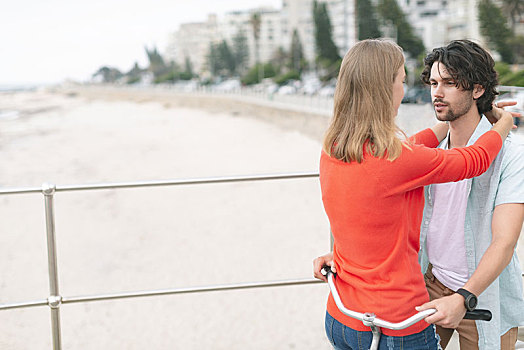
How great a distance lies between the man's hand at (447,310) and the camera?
124cm

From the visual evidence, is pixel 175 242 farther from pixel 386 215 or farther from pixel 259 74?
pixel 259 74

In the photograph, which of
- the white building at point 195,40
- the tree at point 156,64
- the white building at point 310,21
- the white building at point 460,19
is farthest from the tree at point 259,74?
the white building at point 195,40

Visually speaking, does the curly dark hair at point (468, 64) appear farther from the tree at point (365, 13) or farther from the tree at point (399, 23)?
the tree at point (399, 23)

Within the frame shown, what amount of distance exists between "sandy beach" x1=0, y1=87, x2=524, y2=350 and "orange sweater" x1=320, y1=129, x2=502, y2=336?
1454 millimetres

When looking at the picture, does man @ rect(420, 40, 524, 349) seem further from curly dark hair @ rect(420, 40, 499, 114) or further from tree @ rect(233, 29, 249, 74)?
tree @ rect(233, 29, 249, 74)

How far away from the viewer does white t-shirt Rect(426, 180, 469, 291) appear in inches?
57.6

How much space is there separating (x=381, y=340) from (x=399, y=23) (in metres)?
44.2

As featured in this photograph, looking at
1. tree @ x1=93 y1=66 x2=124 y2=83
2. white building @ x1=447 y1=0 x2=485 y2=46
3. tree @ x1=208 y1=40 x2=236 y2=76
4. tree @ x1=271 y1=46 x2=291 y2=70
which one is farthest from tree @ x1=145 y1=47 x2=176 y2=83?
white building @ x1=447 y1=0 x2=485 y2=46

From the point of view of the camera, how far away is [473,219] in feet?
4.73

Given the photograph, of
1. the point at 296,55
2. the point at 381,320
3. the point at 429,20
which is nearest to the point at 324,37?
the point at 429,20

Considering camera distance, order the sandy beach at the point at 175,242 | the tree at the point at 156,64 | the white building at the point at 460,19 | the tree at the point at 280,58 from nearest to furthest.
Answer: the sandy beach at the point at 175,242 → the white building at the point at 460,19 → the tree at the point at 280,58 → the tree at the point at 156,64

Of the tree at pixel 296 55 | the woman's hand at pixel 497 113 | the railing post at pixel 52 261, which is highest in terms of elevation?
the tree at pixel 296 55

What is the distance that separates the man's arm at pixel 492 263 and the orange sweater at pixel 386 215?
8cm

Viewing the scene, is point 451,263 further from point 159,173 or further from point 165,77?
point 165,77
